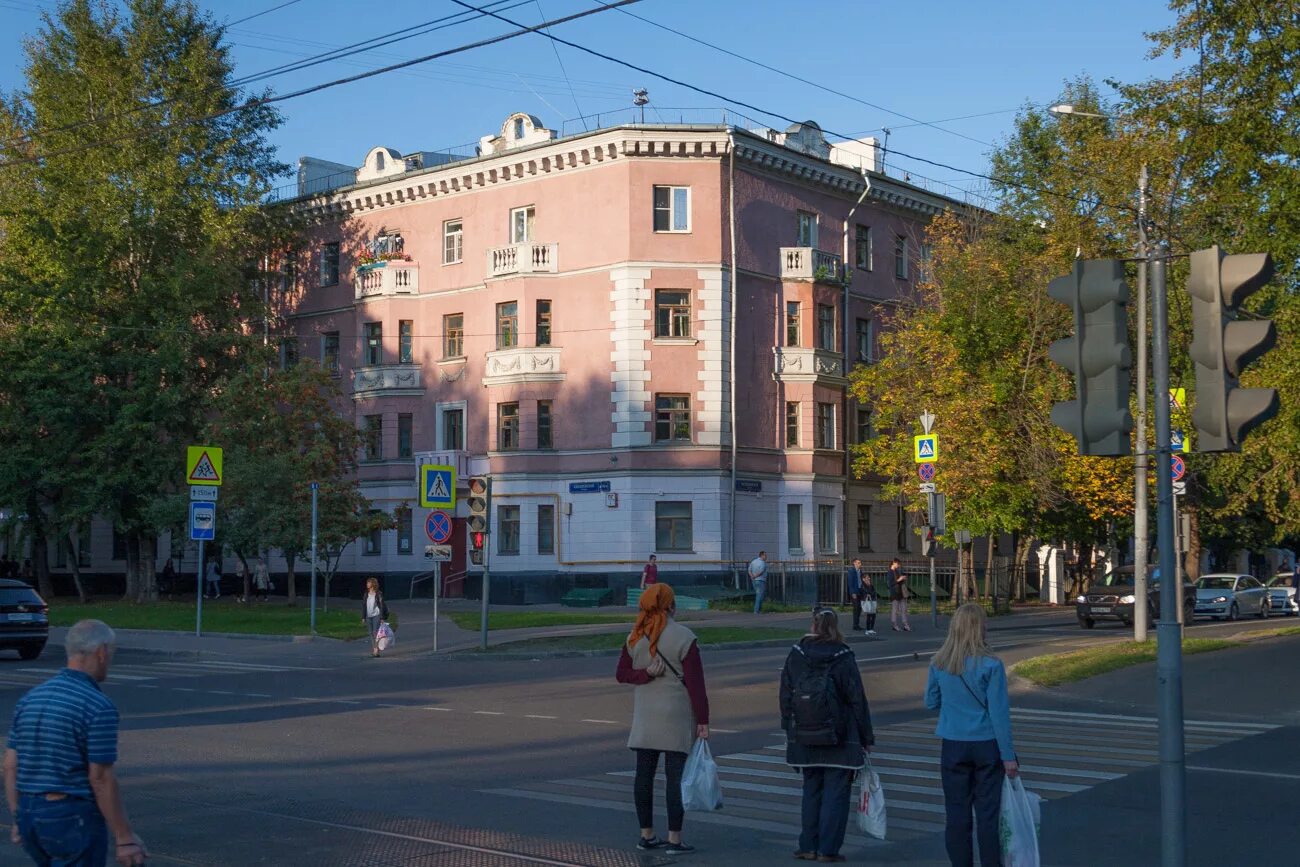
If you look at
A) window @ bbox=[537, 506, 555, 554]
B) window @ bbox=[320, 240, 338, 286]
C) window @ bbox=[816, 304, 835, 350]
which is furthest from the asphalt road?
window @ bbox=[320, 240, 338, 286]

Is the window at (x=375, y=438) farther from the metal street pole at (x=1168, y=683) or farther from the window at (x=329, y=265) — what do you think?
the metal street pole at (x=1168, y=683)

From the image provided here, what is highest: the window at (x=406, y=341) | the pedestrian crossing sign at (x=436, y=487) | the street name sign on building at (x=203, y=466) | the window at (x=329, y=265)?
the window at (x=329, y=265)

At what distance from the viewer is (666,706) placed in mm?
9039

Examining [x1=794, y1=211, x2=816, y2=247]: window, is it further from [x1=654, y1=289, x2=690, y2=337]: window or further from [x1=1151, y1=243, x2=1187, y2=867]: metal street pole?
[x1=1151, y1=243, x2=1187, y2=867]: metal street pole

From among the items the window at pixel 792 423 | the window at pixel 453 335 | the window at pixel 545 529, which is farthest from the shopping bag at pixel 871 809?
the window at pixel 453 335

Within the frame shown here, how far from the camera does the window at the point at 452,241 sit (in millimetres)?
48213

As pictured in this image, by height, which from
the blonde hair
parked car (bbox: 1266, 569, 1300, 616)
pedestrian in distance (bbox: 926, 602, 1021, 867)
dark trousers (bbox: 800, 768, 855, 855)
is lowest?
parked car (bbox: 1266, 569, 1300, 616)

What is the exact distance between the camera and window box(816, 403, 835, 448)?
46.9 metres

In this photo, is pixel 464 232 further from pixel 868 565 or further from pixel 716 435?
pixel 868 565

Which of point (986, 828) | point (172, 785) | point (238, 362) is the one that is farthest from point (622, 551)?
point (986, 828)

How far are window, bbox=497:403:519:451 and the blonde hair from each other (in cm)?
3808

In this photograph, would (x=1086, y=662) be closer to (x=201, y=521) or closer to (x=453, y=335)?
(x=201, y=521)

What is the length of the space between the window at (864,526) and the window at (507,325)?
13.5m

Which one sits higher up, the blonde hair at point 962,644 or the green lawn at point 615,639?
the blonde hair at point 962,644
